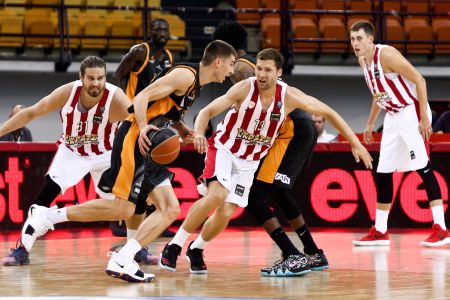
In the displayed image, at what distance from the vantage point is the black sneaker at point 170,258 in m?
7.48

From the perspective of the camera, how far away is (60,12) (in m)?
15.8

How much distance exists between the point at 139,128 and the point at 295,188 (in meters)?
4.72

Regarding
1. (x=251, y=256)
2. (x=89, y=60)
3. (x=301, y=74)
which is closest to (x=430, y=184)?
(x=251, y=256)

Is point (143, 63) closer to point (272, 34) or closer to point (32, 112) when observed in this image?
point (32, 112)

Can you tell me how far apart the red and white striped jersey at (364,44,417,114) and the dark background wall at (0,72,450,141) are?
7076 mm

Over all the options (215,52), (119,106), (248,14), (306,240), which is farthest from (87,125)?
(248,14)

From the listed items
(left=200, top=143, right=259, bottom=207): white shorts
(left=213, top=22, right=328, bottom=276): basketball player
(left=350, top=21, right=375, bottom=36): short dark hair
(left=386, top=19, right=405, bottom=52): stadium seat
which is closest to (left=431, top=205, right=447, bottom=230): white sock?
(left=350, top=21, right=375, bottom=36): short dark hair

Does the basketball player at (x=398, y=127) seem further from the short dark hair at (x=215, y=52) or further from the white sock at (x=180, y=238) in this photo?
the white sock at (x=180, y=238)

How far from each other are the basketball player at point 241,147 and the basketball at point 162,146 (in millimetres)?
419

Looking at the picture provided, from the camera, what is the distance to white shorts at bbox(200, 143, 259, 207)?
296 inches

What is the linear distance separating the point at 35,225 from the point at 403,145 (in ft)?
12.3

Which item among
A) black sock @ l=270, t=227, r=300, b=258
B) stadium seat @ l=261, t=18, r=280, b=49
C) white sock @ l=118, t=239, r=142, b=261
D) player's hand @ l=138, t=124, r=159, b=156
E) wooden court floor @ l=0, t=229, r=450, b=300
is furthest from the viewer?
stadium seat @ l=261, t=18, r=280, b=49

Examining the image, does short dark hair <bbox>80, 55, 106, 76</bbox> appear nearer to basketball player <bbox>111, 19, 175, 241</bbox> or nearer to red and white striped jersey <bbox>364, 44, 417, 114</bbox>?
basketball player <bbox>111, 19, 175, 241</bbox>

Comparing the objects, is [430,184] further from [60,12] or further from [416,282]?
[60,12]
